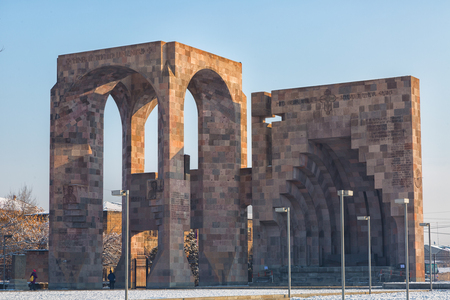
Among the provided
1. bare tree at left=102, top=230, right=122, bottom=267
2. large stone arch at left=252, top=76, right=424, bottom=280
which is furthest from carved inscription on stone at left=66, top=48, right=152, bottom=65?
bare tree at left=102, top=230, right=122, bottom=267

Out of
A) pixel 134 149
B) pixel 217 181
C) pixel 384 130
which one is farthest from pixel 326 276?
pixel 134 149

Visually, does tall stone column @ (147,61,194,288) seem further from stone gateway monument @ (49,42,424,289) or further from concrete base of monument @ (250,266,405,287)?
concrete base of monument @ (250,266,405,287)

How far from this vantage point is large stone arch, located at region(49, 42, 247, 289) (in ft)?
172

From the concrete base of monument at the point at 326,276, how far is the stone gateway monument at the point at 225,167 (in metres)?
0.78

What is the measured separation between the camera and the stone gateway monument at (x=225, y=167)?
52750mm

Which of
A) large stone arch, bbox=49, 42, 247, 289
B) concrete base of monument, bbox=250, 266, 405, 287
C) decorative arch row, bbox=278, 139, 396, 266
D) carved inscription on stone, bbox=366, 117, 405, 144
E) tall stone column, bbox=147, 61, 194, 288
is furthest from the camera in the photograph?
decorative arch row, bbox=278, 139, 396, 266

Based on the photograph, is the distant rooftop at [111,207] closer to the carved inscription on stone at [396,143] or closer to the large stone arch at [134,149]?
the large stone arch at [134,149]

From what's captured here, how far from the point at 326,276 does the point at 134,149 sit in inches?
696

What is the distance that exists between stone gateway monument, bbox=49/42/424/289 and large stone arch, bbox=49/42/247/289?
0.26ft

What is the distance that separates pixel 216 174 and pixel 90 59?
12.5 meters

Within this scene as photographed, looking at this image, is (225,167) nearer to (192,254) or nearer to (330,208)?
(330,208)

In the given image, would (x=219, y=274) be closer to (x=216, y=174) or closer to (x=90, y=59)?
(x=216, y=174)

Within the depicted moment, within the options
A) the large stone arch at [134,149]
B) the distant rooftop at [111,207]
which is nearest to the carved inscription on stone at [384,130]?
the large stone arch at [134,149]

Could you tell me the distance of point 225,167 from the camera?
194ft
